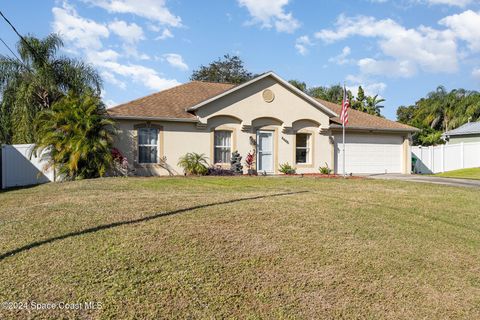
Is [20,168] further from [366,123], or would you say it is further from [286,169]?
[366,123]

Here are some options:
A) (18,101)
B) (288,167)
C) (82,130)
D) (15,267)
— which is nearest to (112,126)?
(82,130)

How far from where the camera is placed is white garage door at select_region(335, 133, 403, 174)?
843 inches

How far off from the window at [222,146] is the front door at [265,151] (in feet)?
5.08

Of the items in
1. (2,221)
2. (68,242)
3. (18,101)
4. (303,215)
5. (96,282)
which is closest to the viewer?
(96,282)

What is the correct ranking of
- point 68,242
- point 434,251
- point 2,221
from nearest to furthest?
point 68,242 → point 434,251 → point 2,221

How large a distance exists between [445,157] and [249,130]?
1489 centimetres

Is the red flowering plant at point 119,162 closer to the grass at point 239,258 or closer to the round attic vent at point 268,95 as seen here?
the grass at point 239,258

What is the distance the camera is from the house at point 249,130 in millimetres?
17422

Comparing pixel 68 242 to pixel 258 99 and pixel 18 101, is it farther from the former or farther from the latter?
pixel 18 101

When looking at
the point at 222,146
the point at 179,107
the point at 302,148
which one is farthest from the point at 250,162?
the point at 179,107

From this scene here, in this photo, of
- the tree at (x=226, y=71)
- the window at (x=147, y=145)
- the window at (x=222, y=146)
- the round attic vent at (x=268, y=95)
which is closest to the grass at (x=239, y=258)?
the window at (x=147, y=145)

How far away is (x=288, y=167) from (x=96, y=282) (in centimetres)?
1549

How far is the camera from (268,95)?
1914 centimetres

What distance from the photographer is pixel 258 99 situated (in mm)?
19000
